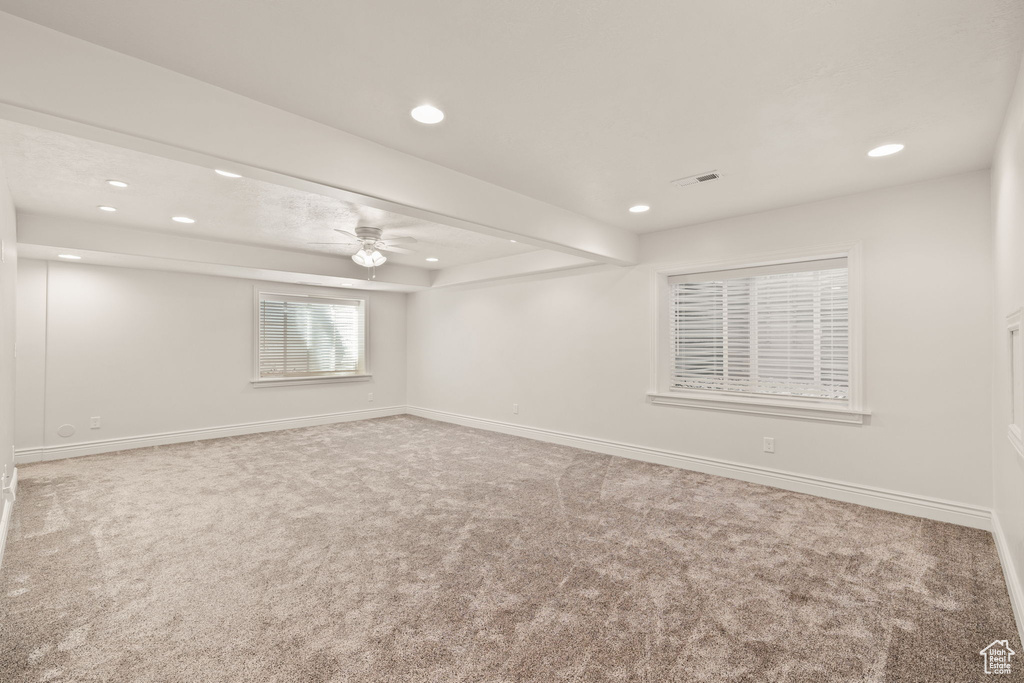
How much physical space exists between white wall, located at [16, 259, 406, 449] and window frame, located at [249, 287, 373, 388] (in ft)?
0.22

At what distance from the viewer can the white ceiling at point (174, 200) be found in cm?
286

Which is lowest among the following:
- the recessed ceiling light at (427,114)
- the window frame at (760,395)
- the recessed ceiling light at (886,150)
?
the window frame at (760,395)

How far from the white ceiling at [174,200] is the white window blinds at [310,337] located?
1.56m

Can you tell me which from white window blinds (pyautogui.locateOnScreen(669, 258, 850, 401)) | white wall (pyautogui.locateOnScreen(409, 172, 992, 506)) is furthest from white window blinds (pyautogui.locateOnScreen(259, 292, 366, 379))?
white window blinds (pyautogui.locateOnScreen(669, 258, 850, 401))

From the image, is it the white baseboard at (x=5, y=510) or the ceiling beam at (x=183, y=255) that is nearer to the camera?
the white baseboard at (x=5, y=510)

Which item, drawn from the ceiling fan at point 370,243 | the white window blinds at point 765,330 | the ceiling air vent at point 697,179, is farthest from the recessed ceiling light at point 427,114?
the white window blinds at point 765,330

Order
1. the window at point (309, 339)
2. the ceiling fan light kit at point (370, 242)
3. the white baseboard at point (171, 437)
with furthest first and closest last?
the window at point (309, 339) < the white baseboard at point (171, 437) < the ceiling fan light kit at point (370, 242)

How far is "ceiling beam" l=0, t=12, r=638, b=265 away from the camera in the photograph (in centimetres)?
175

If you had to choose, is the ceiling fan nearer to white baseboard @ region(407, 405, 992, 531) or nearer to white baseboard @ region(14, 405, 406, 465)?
white baseboard @ region(407, 405, 992, 531)

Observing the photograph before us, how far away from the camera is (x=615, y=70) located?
200 centimetres

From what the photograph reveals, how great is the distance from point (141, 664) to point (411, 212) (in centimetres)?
259

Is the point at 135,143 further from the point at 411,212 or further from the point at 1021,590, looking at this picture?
the point at 1021,590

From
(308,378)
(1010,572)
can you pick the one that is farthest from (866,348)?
(308,378)

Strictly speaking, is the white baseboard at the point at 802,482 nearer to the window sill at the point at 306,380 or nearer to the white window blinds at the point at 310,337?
the window sill at the point at 306,380
